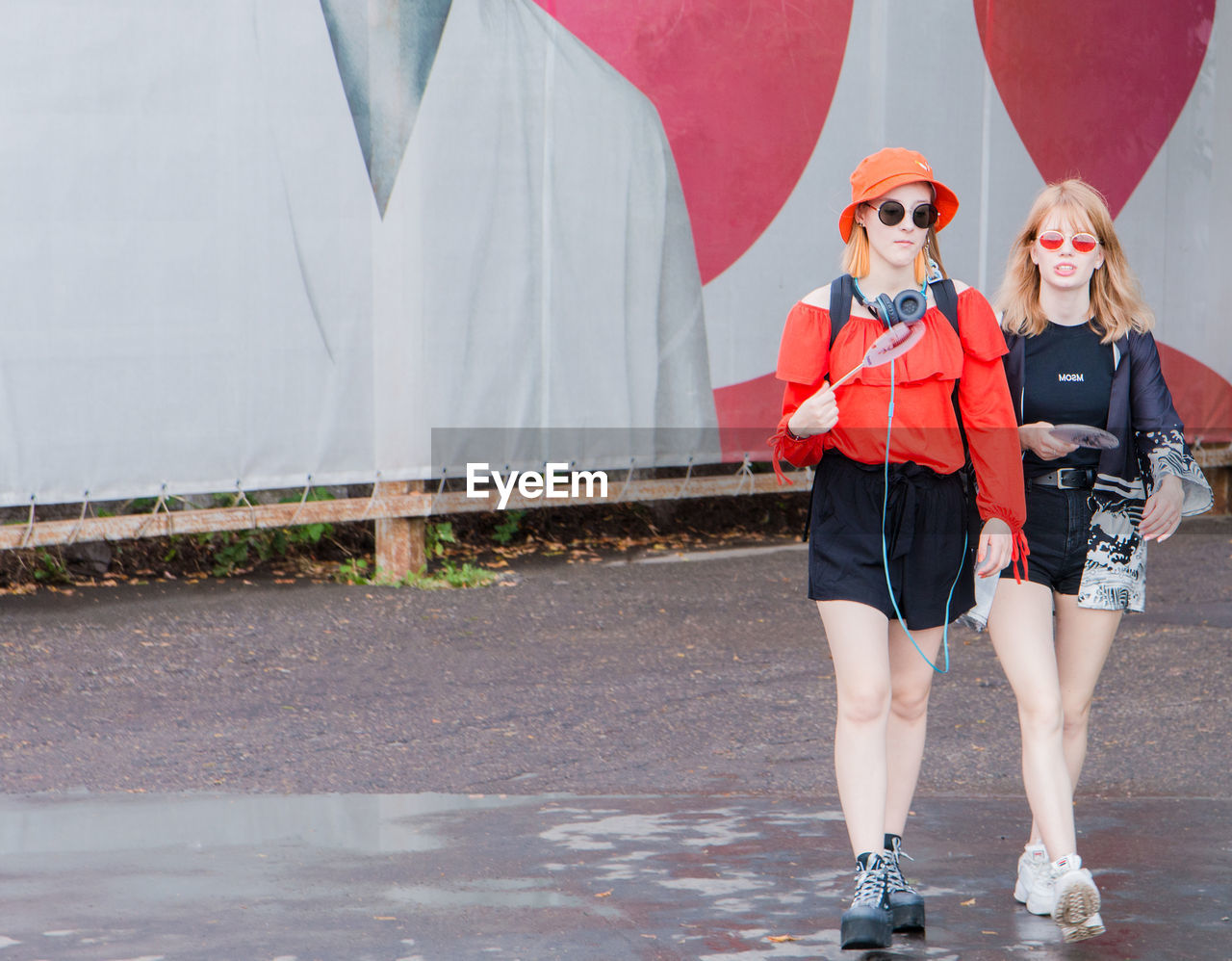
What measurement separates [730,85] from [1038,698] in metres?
7.50

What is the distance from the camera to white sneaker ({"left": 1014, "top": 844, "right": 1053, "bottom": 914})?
14.3 feet

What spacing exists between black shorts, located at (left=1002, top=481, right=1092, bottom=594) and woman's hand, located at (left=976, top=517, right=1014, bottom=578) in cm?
19

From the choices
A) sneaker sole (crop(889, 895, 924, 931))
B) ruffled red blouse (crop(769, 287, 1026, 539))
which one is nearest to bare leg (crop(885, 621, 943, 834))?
sneaker sole (crop(889, 895, 924, 931))

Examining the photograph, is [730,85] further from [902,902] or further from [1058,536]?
[902,902]

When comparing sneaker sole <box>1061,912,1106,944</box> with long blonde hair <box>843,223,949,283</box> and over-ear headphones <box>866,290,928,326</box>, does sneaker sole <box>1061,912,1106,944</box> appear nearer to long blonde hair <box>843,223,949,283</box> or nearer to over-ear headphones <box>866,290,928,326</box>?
over-ear headphones <box>866,290,928,326</box>

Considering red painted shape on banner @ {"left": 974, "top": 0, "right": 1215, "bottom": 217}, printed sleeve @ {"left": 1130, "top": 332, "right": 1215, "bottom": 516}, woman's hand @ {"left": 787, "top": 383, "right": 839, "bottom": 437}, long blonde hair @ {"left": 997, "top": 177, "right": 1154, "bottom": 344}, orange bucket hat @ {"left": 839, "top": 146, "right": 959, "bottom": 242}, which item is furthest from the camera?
red painted shape on banner @ {"left": 974, "top": 0, "right": 1215, "bottom": 217}

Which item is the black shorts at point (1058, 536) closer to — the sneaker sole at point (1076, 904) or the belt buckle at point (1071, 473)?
the belt buckle at point (1071, 473)

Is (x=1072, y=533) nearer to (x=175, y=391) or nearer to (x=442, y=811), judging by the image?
(x=442, y=811)

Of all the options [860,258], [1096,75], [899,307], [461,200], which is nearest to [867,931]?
[899,307]

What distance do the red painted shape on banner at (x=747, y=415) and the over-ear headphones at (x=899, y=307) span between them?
7115 mm

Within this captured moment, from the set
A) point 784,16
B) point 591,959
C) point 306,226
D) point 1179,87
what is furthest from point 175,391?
point 1179,87

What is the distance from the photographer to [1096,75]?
42.4 feet

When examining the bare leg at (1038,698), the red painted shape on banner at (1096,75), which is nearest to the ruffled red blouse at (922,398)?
the bare leg at (1038,698)

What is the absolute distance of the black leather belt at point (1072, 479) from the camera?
4.57 metres
